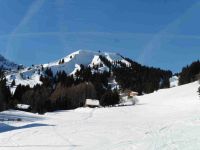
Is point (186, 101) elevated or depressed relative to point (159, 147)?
elevated

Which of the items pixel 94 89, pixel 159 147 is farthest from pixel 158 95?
pixel 159 147

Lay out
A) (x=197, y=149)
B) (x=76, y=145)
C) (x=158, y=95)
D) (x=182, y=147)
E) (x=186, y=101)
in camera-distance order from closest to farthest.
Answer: (x=197, y=149) < (x=182, y=147) < (x=76, y=145) < (x=186, y=101) < (x=158, y=95)

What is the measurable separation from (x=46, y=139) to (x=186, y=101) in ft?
229

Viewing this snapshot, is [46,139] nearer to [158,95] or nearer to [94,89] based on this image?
[158,95]

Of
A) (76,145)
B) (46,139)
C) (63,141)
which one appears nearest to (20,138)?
(46,139)

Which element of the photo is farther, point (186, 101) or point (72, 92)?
point (72, 92)

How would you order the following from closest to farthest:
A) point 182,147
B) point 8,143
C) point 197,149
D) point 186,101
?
point 197,149 → point 182,147 → point 8,143 → point 186,101

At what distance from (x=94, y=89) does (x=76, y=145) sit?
142m

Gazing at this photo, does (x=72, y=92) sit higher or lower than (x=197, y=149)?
higher

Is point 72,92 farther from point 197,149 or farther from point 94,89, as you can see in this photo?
point 197,149

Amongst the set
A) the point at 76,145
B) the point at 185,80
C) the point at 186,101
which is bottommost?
the point at 76,145

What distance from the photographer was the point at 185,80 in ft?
522

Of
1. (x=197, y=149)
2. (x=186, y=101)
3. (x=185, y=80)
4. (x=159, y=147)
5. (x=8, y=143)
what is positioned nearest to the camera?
(x=197, y=149)

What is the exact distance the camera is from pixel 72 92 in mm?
160125
